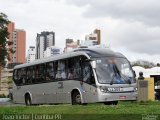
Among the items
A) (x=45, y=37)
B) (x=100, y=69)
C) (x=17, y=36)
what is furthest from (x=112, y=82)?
(x=45, y=37)

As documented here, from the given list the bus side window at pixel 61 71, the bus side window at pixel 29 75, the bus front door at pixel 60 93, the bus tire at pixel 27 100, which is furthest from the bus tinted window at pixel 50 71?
the bus tire at pixel 27 100

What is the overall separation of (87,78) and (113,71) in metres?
1.33

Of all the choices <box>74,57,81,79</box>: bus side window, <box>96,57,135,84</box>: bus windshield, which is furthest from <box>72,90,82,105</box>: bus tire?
<box>96,57,135,84</box>: bus windshield

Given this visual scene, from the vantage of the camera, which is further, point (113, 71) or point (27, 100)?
point (27, 100)

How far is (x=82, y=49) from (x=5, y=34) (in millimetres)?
25776

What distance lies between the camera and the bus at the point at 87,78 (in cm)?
2309

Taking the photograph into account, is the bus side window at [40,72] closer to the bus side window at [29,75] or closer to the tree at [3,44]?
the bus side window at [29,75]

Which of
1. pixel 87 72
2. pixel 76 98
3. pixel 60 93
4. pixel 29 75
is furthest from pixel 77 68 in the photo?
pixel 29 75

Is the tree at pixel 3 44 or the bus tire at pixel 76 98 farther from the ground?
the tree at pixel 3 44

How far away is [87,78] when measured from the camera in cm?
2362

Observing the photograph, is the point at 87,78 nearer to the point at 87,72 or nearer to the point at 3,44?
the point at 87,72

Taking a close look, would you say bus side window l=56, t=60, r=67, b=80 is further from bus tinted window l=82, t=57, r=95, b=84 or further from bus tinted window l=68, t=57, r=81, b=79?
bus tinted window l=82, t=57, r=95, b=84

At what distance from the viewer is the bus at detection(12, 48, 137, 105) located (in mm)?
23094

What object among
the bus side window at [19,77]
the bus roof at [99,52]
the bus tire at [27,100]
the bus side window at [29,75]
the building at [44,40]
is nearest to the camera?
the bus roof at [99,52]
